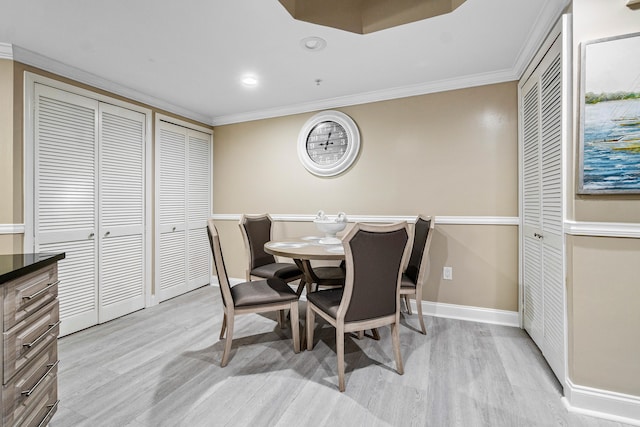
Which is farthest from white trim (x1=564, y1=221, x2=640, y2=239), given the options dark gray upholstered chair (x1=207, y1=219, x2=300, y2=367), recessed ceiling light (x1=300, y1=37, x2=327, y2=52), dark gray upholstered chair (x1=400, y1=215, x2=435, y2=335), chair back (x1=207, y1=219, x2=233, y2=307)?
chair back (x1=207, y1=219, x2=233, y2=307)

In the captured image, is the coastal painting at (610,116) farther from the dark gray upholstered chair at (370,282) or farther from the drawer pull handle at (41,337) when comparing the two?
the drawer pull handle at (41,337)

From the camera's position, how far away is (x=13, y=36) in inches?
80.7

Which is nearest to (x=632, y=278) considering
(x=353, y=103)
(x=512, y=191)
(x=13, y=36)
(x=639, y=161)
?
(x=639, y=161)

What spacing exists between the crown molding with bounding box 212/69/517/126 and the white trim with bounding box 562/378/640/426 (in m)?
2.44

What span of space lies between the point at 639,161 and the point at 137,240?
13.2 ft

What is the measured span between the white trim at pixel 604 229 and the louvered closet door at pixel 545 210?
0.11 meters

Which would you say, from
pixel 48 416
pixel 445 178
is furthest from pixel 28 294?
pixel 445 178

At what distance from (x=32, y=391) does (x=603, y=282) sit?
2.76m

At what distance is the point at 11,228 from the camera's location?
219 cm

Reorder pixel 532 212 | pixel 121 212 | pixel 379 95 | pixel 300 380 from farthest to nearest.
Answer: pixel 379 95 → pixel 121 212 → pixel 532 212 → pixel 300 380

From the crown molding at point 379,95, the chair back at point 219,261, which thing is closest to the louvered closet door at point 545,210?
the crown molding at point 379,95

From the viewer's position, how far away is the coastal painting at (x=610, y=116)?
1458 mm

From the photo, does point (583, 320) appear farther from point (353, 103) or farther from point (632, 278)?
point (353, 103)

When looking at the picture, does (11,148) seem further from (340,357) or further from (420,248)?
(420,248)
